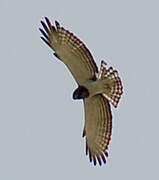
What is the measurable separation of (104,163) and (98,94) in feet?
5.57

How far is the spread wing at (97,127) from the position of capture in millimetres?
20156

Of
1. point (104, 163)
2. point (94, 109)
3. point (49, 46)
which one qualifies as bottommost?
point (104, 163)

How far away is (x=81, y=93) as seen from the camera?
19.7m

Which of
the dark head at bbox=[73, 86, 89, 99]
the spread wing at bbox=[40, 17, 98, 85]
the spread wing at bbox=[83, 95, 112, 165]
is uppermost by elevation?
the spread wing at bbox=[40, 17, 98, 85]

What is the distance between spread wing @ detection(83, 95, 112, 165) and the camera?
2016 centimetres

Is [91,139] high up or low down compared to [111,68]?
down

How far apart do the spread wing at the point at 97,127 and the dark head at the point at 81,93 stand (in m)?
0.33

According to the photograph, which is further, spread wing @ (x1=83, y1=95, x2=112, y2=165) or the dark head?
spread wing @ (x1=83, y1=95, x2=112, y2=165)

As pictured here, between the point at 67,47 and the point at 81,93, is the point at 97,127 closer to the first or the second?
the point at 81,93

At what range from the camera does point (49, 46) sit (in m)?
19.6

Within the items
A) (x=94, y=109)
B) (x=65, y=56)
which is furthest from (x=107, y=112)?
(x=65, y=56)

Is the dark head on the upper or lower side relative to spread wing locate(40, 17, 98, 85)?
lower

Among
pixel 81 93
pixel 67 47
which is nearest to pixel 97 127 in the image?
pixel 81 93

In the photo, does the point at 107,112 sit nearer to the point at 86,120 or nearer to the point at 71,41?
the point at 86,120
